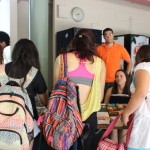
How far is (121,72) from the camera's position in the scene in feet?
11.6

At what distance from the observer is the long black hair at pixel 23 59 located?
188cm

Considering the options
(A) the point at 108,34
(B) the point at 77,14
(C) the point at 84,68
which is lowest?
(C) the point at 84,68

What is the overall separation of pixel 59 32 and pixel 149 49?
136 inches

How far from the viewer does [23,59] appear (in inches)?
75.3

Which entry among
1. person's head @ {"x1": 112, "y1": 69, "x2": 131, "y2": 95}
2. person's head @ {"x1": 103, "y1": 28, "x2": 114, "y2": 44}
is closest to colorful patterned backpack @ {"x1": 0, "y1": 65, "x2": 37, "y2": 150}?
person's head @ {"x1": 112, "y1": 69, "x2": 131, "y2": 95}

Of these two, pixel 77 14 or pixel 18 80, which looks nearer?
pixel 18 80

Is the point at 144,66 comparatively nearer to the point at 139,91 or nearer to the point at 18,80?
the point at 139,91

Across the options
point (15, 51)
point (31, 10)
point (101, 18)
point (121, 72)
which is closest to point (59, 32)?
point (31, 10)

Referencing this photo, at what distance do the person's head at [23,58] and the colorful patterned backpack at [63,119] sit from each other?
270 millimetres

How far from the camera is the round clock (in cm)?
539

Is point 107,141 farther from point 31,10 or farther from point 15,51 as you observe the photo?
point 31,10

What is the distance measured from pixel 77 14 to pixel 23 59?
3.74 meters

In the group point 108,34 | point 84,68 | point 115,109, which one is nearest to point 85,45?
point 84,68

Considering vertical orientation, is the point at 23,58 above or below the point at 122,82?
above
